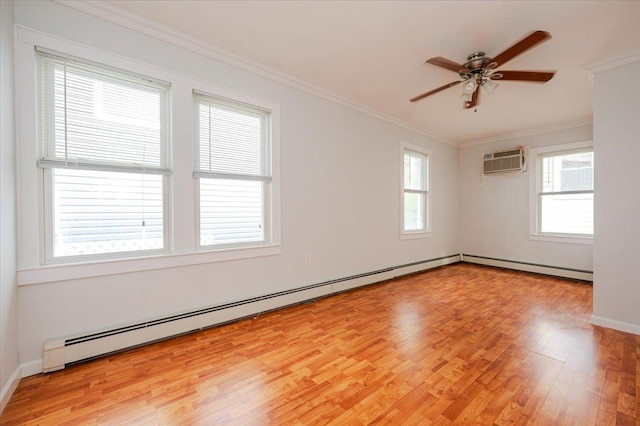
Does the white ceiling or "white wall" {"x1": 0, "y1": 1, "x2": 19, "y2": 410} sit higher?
the white ceiling

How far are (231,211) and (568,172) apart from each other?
18.6 feet

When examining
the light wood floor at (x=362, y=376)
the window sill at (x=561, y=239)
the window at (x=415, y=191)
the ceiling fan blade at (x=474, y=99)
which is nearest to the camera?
the light wood floor at (x=362, y=376)

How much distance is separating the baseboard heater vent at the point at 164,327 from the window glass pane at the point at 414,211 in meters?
1.95

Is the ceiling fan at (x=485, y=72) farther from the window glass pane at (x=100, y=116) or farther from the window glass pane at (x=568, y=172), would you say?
the window glass pane at (x=568, y=172)

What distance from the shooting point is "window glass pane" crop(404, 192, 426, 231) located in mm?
4914

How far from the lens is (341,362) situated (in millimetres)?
2002

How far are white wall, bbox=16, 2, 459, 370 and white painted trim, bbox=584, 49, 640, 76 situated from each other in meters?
2.37

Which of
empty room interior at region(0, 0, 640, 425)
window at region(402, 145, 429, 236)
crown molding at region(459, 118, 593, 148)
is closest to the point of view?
empty room interior at region(0, 0, 640, 425)

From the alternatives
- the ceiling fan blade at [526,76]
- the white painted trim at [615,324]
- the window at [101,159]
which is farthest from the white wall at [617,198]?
the window at [101,159]

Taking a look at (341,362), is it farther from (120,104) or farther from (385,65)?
(385,65)

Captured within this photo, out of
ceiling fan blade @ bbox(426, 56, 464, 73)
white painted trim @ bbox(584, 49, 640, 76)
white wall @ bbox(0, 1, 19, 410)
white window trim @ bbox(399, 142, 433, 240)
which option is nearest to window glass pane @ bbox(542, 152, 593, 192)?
white window trim @ bbox(399, 142, 433, 240)

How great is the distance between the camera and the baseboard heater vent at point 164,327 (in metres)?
1.87

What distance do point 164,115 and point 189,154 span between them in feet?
1.28

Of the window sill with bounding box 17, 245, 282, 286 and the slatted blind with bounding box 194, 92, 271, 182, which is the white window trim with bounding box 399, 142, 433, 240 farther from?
the window sill with bounding box 17, 245, 282, 286
